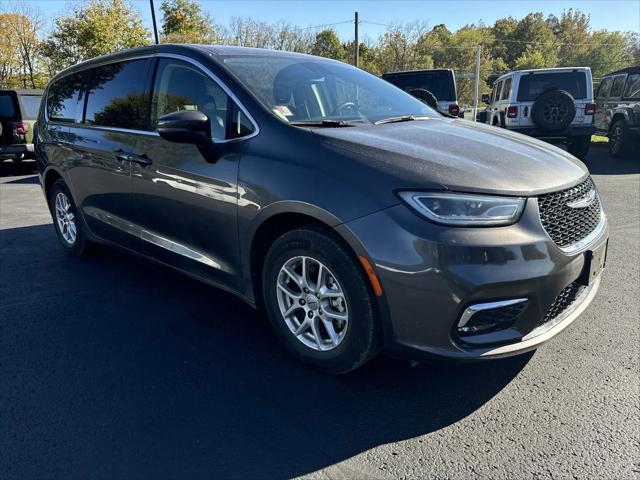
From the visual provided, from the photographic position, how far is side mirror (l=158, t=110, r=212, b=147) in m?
2.65

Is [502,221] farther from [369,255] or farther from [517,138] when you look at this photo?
[517,138]

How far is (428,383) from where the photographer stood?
8.38 feet

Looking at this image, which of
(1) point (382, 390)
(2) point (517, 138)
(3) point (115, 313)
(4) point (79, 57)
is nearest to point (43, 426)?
(3) point (115, 313)

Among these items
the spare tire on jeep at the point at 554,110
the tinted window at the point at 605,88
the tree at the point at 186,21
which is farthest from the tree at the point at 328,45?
the spare tire on jeep at the point at 554,110

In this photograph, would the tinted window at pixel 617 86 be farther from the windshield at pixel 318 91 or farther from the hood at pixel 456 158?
the hood at pixel 456 158

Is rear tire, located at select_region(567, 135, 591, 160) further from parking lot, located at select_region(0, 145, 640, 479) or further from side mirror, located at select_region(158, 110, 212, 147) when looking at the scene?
side mirror, located at select_region(158, 110, 212, 147)

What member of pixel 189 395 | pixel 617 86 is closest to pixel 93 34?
pixel 617 86

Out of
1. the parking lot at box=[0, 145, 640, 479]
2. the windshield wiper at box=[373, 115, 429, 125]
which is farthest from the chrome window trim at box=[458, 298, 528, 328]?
the windshield wiper at box=[373, 115, 429, 125]

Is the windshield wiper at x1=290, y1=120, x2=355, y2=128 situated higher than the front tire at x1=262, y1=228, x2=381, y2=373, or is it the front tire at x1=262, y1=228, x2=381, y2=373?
the windshield wiper at x1=290, y1=120, x2=355, y2=128

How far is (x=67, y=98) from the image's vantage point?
4.43 meters

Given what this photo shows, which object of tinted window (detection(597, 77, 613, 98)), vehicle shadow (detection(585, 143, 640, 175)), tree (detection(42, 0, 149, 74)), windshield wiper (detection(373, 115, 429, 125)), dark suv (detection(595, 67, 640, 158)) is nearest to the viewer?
windshield wiper (detection(373, 115, 429, 125))

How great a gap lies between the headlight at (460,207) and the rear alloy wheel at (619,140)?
36.5 ft

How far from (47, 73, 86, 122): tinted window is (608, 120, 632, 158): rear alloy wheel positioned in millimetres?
11411

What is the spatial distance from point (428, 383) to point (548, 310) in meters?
0.71
